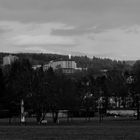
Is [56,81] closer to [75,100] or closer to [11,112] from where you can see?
[75,100]

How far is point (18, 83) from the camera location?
72.0 m

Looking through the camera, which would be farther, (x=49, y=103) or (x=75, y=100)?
(x=75, y=100)

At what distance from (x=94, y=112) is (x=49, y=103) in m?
43.3

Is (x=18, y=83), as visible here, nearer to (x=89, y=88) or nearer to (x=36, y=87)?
(x=36, y=87)

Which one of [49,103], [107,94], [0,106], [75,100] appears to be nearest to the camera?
[49,103]

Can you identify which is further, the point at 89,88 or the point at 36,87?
the point at 89,88

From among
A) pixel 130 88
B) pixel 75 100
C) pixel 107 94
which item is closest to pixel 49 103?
pixel 75 100

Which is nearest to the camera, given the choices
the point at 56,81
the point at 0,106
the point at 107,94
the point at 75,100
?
the point at 56,81

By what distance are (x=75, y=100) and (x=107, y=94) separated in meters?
31.2

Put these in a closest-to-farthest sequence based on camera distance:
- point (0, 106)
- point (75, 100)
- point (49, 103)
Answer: point (49, 103), point (75, 100), point (0, 106)

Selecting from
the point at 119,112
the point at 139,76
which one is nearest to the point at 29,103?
the point at 139,76

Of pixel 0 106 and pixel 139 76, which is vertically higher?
pixel 139 76

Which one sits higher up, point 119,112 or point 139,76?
point 139,76

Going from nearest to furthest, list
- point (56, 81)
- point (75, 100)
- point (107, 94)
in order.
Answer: point (56, 81), point (75, 100), point (107, 94)
